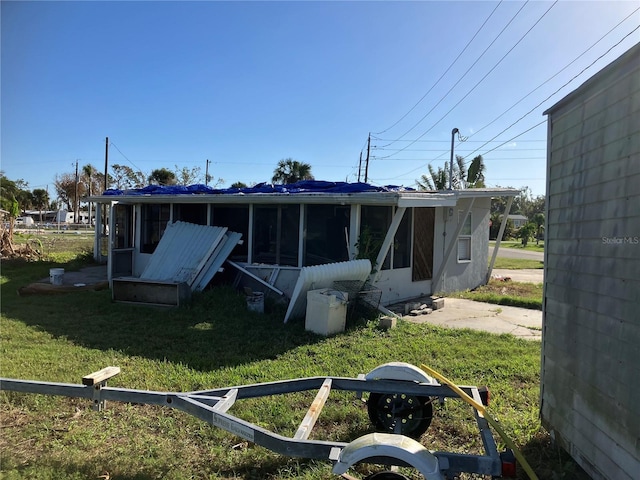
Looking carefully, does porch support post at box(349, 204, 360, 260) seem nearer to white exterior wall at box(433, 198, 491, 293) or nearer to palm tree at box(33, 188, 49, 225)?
white exterior wall at box(433, 198, 491, 293)

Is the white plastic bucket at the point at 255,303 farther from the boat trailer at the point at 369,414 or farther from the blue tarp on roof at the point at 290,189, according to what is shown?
the boat trailer at the point at 369,414

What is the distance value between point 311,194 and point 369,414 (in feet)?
17.2

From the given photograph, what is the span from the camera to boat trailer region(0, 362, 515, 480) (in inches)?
87.4

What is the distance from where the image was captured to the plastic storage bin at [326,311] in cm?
656

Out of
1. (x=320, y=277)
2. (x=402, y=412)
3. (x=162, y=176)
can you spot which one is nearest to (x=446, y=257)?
(x=320, y=277)

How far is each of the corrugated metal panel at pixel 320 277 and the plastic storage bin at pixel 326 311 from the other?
291 mm

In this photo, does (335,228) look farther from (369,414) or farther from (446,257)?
(369,414)

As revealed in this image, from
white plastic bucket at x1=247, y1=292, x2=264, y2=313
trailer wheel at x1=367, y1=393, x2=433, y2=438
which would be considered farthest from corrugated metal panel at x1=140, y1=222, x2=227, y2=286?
trailer wheel at x1=367, y1=393, x2=433, y2=438

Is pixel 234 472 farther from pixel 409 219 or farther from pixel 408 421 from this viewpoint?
pixel 409 219

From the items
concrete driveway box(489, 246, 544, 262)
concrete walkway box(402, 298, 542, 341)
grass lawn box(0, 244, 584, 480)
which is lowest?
grass lawn box(0, 244, 584, 480)

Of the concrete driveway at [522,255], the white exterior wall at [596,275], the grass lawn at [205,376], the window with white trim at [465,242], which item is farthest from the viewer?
the concrete driveway at [522,255]

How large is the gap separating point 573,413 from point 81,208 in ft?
268

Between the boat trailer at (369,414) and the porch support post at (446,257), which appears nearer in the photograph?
the boat trailer at (369,414)

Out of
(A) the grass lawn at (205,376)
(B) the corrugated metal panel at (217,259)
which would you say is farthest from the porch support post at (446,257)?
(B) the corrugated metal panel at (217,259)
